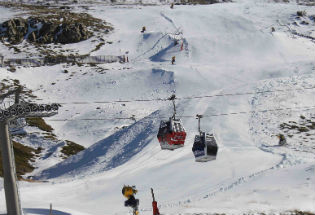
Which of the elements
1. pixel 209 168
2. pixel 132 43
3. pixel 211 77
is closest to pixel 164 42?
pixel 132 43

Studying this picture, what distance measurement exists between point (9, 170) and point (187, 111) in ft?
84.4

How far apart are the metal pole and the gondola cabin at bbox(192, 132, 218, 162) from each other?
9224 mm

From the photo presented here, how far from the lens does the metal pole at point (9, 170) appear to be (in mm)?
14539

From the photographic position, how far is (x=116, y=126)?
46.0 metres

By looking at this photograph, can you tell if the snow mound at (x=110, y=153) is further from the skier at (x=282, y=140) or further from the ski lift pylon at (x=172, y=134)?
the ski lift pylon at (x=172, y=134)

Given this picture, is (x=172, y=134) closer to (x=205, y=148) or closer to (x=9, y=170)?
(x=205, y=148)

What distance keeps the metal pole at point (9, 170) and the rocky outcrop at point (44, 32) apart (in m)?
60.0

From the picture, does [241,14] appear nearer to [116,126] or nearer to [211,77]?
[211,77]

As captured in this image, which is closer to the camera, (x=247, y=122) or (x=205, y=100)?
(x=247, y=122)

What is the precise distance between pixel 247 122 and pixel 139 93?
19.4m

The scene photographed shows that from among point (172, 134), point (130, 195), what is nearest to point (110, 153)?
point (172, 134)

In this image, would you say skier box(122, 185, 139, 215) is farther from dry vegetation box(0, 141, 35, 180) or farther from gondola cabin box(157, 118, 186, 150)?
dry vegetation box(0, 141, 35, 180)

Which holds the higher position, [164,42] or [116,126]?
[164,42]

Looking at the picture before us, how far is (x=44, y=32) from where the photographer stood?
2945 inches
